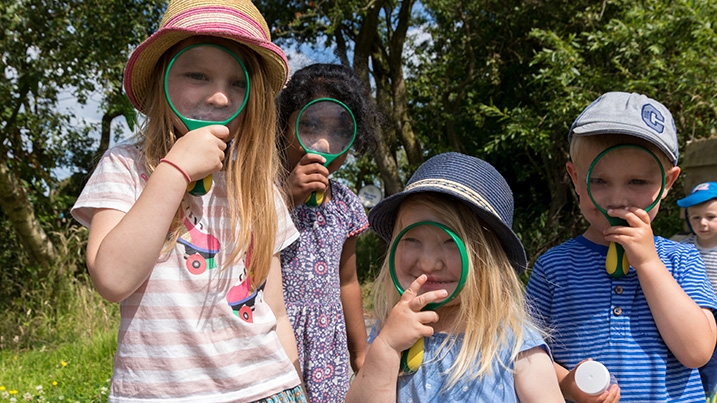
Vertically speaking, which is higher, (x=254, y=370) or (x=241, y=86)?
(x=241, y=86)

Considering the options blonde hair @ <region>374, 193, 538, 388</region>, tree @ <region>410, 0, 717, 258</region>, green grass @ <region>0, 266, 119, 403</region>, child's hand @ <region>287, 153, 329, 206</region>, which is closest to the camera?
blonde hair @ <region>374, 193, 538, 388</region>

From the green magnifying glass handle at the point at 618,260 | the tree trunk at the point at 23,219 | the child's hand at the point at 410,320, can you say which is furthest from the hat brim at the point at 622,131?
the tree trunk at the point at 23,219

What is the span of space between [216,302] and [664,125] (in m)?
1.47

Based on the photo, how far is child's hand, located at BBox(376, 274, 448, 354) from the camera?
1610 millimetres

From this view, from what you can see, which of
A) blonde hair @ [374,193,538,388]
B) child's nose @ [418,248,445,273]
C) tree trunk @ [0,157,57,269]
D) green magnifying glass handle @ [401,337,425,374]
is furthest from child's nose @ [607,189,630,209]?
tree trunk @ [0,157,57,269]

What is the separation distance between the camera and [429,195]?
72.4 inches

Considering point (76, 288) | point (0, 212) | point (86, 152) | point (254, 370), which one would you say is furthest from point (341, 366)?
point (86, 152)

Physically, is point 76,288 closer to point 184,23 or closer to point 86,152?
point 86,152

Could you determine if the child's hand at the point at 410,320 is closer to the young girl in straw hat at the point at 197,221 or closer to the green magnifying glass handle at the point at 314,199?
the young girl in straw hat at the point at 197,221

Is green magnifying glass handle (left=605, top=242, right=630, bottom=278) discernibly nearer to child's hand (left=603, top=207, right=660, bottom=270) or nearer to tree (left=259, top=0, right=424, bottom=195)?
child's hand (left=603, top=207, right=660, bottom=270)

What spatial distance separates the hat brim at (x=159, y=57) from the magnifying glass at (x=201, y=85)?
6 centimetres

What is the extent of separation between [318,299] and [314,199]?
0.40 meters

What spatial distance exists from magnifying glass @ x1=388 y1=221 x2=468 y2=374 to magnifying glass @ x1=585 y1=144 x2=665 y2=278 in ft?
1.75

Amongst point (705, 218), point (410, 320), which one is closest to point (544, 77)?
point (705, 218)
